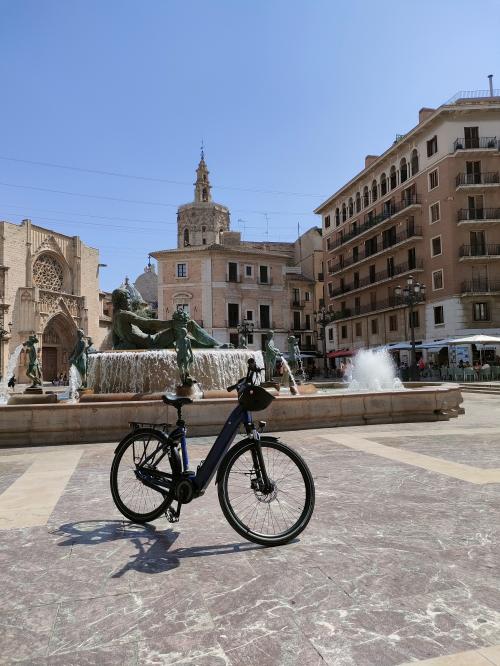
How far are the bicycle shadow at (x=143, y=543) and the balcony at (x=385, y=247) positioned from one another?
36.7m

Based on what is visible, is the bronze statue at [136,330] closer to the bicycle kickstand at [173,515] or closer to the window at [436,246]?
the bicycle kickstand at [173,515]

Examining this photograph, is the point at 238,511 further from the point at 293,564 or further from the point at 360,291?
the point at 360,291

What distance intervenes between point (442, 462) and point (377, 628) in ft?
12.5

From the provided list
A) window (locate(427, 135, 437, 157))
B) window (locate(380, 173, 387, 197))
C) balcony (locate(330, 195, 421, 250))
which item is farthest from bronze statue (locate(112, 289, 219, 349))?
window (locate(380, 173, 387, 197))

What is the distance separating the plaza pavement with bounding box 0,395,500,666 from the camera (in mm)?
2021

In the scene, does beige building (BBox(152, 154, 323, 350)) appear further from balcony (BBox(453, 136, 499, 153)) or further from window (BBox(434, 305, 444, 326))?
balcony (BBox(453, 136, 499, 153))

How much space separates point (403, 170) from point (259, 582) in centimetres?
4128

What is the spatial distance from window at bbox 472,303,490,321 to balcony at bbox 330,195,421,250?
882 cm

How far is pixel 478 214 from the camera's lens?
34281 millimetres

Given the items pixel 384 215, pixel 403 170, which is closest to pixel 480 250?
pixel 384 215

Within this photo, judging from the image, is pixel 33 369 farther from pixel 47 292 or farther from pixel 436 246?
pixel 47 292

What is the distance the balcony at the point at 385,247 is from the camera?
37428mm

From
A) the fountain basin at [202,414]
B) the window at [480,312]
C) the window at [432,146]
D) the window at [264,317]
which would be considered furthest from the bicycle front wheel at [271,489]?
the window at [264,317]

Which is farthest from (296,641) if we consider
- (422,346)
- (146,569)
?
(422,346)
